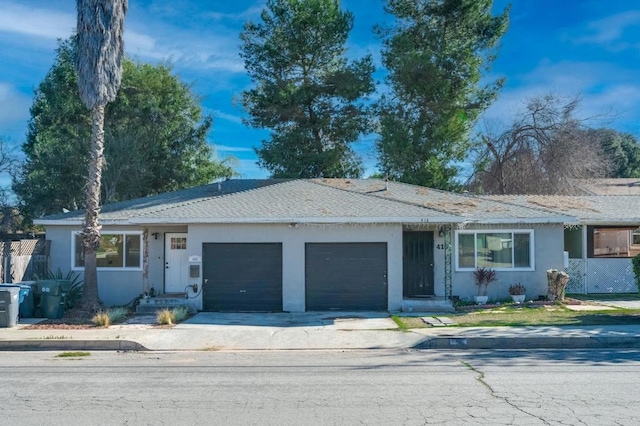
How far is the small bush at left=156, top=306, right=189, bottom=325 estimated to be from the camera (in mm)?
14375

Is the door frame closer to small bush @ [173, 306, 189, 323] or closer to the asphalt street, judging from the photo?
the asphalt street

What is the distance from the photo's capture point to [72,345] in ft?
39.3

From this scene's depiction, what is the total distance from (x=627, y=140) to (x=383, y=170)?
33.1 m

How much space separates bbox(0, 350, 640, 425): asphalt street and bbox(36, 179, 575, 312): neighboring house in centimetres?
564

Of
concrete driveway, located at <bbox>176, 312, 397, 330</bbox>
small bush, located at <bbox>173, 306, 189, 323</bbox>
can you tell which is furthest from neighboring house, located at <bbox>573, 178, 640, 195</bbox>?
small bush, located at <bbox>173, 306, 189, 323</bbox>

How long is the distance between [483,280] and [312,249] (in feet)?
18.2

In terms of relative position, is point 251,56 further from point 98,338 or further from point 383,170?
point 98,338

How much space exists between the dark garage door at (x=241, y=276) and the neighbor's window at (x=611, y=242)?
1225cm

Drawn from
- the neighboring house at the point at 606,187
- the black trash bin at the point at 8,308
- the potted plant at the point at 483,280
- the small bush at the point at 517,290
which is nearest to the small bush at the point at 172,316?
the black trash bin at the point at 8,308

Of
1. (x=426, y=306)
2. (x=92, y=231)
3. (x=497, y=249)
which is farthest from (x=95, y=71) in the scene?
(x=497, y=249)

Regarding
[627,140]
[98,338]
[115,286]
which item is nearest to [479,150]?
[115,286]

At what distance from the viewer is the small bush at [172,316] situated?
47.2 ft

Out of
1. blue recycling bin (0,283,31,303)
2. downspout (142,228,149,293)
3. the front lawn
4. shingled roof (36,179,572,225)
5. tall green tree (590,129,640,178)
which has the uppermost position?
tall green tree (590,129,640,178)

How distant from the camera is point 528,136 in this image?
32.2 metres
